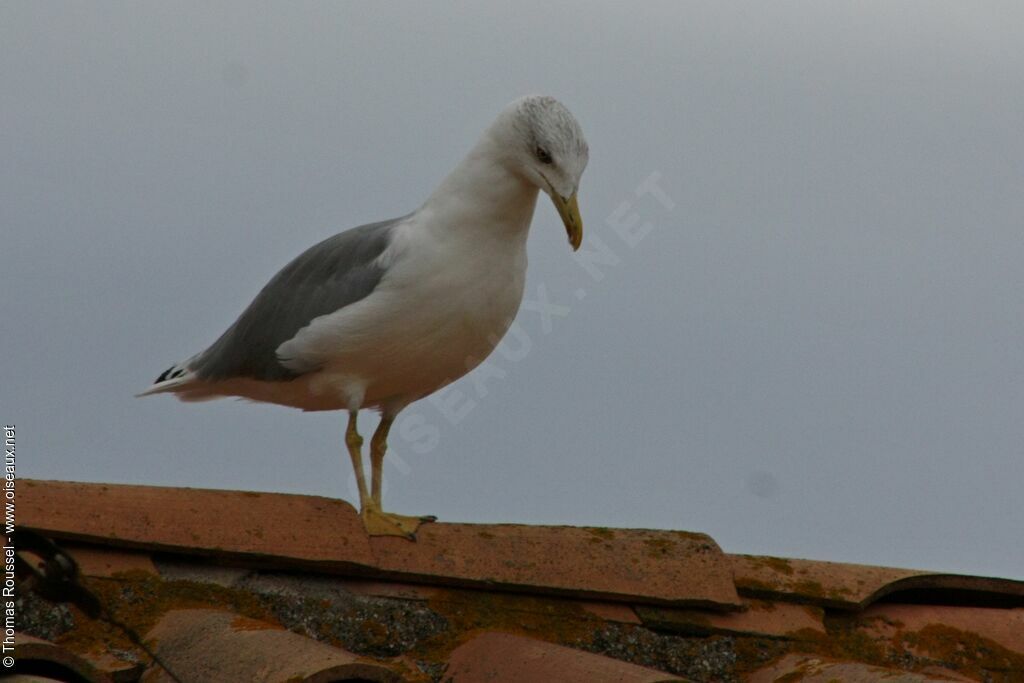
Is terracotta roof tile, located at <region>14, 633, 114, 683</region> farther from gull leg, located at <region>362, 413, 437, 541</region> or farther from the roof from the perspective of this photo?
gull leg, located at <region>362, 413, 437, 541</region>

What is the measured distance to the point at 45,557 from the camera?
2.49m

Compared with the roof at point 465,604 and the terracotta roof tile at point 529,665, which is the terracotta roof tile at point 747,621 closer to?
the roof at point 465,604

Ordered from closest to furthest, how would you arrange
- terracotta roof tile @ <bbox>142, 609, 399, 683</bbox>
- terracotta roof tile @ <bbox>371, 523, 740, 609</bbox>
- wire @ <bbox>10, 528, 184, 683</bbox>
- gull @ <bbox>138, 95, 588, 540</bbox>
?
wire @ <bbox>10, 528, 184, 683</bbox>
terracotta roof tile @ <bbox>142, 609, 399, 683</bbox>
terracotta roof tile @ <bbox>371, 523, 740, 609</bbox>
gull @ <bbox>138, 95, 588, 540</bbox>

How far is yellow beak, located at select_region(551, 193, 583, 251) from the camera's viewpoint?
4.98 metres

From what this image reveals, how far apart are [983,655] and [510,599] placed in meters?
1.48

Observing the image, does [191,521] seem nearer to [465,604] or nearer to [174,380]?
[465,604]

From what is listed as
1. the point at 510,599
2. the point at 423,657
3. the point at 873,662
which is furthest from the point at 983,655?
the point at 423,657

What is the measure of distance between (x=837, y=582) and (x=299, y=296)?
82.5 inches

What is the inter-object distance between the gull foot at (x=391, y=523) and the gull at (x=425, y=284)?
17mm

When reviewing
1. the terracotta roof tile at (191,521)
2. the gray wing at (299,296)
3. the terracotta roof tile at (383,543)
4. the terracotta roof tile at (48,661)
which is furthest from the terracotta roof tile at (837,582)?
the terracotta roof tile at (48,661)

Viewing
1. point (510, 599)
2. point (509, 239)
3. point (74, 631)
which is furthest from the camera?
point (509, 239)

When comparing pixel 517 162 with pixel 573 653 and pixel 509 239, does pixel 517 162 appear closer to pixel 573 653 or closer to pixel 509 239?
pixel 509 239

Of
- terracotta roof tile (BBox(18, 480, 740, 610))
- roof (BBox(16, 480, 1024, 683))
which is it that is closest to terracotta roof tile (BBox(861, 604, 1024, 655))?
roof (BBox(16, 480, 1024, 683))

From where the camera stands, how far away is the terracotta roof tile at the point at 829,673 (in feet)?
12.7
